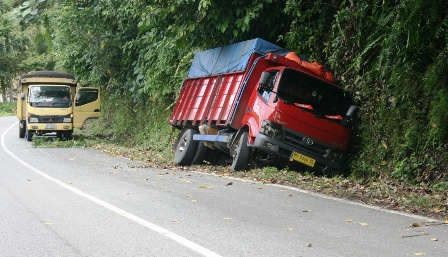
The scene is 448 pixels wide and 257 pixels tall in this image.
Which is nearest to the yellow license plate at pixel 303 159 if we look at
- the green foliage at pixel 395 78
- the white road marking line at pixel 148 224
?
the green foliage at pixel 395 78

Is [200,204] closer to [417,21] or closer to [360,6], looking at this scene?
[417,21]

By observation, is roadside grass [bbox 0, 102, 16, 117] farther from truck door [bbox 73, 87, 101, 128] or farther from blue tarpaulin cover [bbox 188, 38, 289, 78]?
blue tarpaulin cover [bbox 188, 38, 289, 78]

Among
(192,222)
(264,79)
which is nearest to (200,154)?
(264,79)

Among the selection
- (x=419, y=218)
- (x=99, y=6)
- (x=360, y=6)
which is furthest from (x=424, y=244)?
(x=99, y=6)

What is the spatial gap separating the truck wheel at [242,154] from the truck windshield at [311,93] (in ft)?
4.48

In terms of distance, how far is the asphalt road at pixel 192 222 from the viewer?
24.3ft

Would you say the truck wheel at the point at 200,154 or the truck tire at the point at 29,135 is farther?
the truck tire at the point at 29,135

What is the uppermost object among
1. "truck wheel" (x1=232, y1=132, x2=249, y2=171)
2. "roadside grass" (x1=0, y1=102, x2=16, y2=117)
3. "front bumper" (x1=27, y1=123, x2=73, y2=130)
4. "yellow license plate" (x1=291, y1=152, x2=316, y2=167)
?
"yellow license plate" (x1=291, y1=152, x2=316, y2=167)

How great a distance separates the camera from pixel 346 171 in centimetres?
1491

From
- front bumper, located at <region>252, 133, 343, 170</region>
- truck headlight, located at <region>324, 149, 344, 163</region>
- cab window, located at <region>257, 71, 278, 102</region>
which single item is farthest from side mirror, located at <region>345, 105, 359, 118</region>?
cab window, located at <region>257, 71, 278, 102</region>

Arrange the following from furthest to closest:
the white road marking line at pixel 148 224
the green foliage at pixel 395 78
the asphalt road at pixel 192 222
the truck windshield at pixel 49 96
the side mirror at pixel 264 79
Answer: the truck windshield at pixel 49 96, the side mirror at pixel 264 79, the green foliage at pixel 395 78, the asphalt road at pixel 192 222, the white road marking line at pixel 148 224

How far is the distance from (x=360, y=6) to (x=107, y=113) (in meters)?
22.5

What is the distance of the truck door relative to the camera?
28016 mm

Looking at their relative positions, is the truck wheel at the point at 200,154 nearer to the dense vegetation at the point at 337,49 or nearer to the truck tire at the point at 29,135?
the dense vegetation at the point at 337,49
